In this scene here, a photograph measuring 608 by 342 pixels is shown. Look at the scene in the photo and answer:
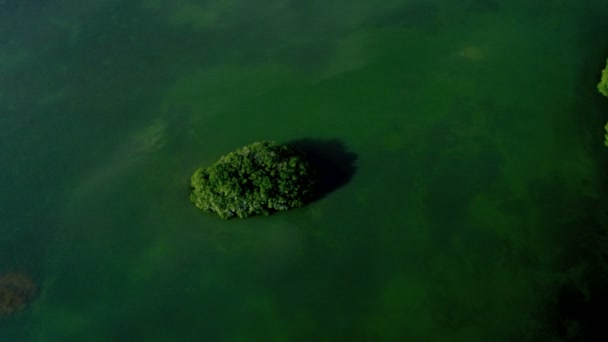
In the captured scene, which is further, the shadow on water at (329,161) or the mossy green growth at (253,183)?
the shadow on water at (329,161)

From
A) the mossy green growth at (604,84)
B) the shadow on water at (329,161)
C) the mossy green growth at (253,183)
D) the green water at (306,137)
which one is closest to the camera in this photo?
the green water at (306,137)

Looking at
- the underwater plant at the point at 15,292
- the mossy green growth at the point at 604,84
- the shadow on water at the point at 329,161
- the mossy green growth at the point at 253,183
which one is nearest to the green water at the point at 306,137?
the shadow on water at the point at 329,161

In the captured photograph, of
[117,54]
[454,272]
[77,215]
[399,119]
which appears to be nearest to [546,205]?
[454,272]

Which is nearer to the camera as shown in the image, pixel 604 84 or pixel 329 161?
pixel 329 161

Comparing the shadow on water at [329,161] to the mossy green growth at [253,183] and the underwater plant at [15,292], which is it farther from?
the underwater plant at [15,292]

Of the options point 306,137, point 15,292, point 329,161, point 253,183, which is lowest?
point 15,292

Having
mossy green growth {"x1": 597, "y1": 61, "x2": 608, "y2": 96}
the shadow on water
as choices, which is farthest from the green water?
mossy green growth {"x1": 597, "y1": 61, "x2": 608, "y2": 96}

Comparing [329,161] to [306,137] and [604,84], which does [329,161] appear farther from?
[604,84]

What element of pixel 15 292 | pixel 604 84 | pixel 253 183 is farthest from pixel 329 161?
pixel 15 292
